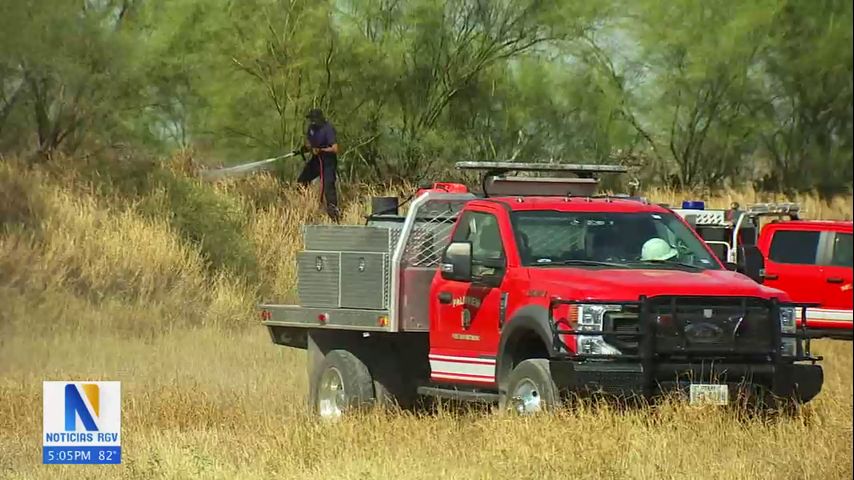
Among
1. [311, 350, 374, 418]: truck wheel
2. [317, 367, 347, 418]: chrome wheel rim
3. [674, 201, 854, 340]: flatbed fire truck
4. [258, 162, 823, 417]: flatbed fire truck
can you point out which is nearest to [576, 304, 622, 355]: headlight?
[258, 162, 823, 417]: flatbed fire truck

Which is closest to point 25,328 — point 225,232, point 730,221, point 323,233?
point 225,232

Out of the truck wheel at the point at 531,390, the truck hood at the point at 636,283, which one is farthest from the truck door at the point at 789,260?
the truck wheel at the point at 531,390

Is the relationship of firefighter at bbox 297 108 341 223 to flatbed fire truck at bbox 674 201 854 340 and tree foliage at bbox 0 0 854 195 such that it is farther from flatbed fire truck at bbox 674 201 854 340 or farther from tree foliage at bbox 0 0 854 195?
flatbed fire truck at bbox 674 201 854 340

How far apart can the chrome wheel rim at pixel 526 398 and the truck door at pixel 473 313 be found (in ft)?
2.20

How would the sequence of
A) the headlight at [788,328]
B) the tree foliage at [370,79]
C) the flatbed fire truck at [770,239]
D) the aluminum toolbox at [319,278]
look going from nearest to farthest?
the headlight at [788,328] → the aluminum toolbox at [319,278] → the flatbed fire truck at [770,239] → the tree foliage at [370,79]

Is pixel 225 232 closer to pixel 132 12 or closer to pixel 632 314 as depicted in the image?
pixel 132 12

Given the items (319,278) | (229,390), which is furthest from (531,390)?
(229,390)

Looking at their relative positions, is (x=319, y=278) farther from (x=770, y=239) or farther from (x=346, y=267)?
(x=770, y=239)

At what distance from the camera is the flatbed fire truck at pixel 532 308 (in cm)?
1143

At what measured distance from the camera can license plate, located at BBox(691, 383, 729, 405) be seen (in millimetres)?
11234

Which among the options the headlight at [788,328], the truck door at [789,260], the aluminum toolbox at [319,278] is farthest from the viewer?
the truck door at [789,260]

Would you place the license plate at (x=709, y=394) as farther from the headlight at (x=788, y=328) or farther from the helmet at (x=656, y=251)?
the helmet at (x=656, y=251)

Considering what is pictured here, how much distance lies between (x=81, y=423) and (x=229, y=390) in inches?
194

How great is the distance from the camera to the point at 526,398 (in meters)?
11.8
